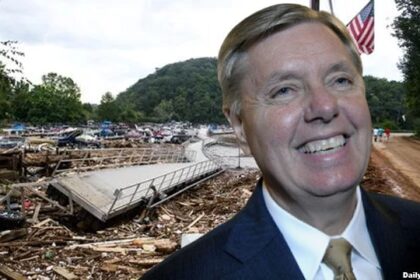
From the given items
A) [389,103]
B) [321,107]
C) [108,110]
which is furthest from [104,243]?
[108,110]

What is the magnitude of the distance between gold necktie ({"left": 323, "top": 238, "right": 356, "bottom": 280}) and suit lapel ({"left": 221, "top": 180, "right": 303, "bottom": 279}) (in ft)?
0.53

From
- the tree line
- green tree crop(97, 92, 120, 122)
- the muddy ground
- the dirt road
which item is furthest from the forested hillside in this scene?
the muddy ground

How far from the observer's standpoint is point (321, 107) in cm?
181

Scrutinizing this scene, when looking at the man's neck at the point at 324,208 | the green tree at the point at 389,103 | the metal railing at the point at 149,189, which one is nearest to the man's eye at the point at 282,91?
the man's neck at the point at 324,208

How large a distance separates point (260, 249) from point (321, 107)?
2.18 feet

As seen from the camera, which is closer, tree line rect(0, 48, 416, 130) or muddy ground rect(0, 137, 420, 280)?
muddy ground rect(0, 137, 420, 280)

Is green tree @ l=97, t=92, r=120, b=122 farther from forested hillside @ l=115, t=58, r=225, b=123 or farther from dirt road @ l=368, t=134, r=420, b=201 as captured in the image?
dirt road @ l=368, t=134, r=420, b=201

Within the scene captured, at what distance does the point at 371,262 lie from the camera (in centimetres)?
195

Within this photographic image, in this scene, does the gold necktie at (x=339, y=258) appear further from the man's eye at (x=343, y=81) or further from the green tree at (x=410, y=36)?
the green tree at (x=410, y=36)

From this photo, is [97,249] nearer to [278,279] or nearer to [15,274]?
[15,274]

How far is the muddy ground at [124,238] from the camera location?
11039 mm

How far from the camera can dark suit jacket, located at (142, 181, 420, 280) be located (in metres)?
1.80

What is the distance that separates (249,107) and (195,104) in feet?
524

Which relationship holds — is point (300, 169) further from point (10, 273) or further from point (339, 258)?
point (10, 273)
